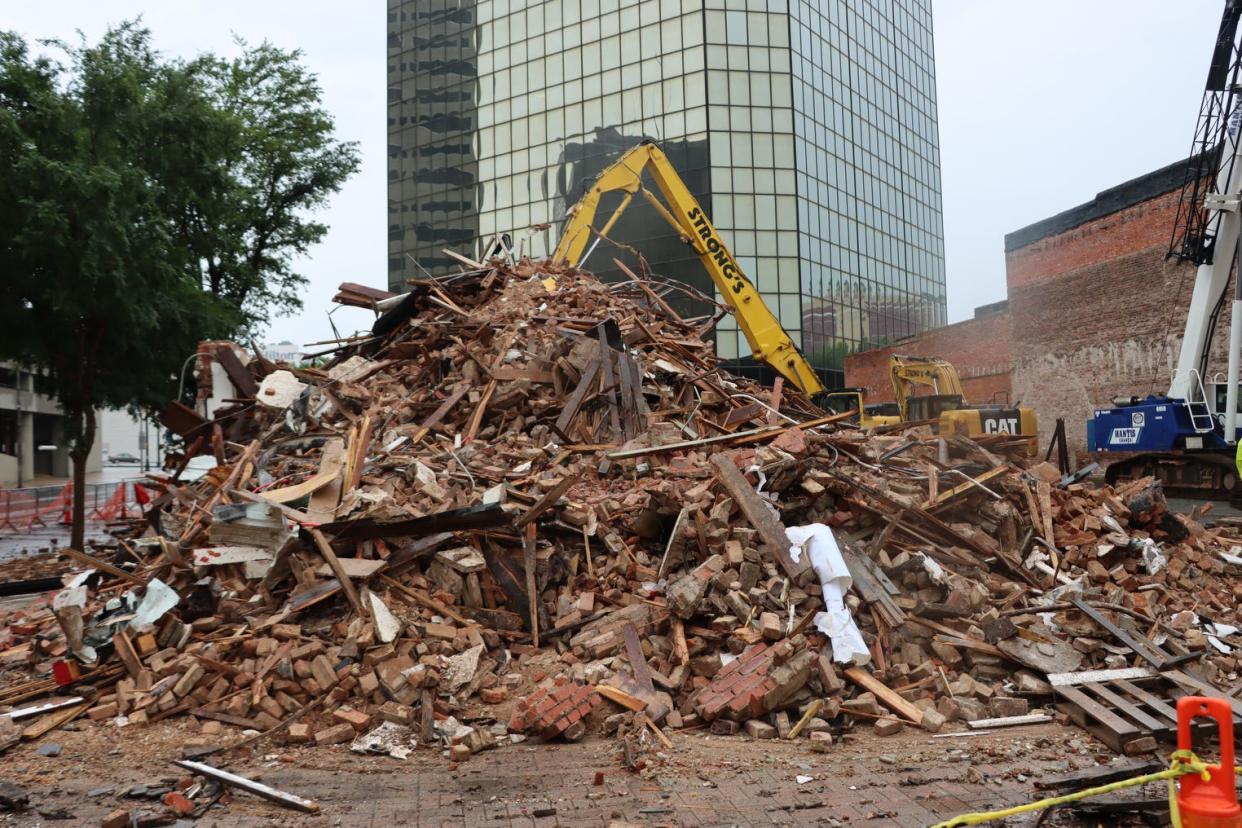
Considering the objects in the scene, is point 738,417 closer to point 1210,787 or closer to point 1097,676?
point 1097,676

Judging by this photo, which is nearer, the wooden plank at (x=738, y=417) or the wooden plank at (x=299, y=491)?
the wooden plank at (x=299, y=491)

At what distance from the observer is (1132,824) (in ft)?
14.1

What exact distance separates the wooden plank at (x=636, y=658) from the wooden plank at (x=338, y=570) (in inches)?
82.7

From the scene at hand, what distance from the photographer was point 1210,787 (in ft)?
10.8

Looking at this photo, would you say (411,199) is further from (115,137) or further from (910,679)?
(910,679)

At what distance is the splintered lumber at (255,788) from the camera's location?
4691 millimetres

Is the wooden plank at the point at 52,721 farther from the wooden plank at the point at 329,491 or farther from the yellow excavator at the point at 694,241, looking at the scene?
the yellow excavator at the point at 694,241

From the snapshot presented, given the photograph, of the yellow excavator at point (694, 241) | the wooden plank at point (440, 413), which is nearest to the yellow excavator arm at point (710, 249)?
the yellow excavator at point (694, 241)

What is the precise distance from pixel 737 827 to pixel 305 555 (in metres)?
4.40

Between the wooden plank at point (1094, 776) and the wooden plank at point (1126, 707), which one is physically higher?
the wooden plank at point (1126, 707)

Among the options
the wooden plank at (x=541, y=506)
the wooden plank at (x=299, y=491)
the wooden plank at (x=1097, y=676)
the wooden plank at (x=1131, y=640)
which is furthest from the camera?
the wooden plank at (x=299, y=491)

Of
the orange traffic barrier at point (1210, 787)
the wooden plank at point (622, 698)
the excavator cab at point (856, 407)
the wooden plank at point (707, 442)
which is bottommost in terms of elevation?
the wooden plank at point (622, 698)

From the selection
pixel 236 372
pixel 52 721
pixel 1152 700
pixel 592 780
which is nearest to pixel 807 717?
pixel 592 780

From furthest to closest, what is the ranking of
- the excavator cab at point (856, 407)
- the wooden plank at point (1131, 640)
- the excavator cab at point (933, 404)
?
the excavator cab at point (933, 404) → the excavator cab at point (856, 407) → the wooden plank at point (1131, 640)
